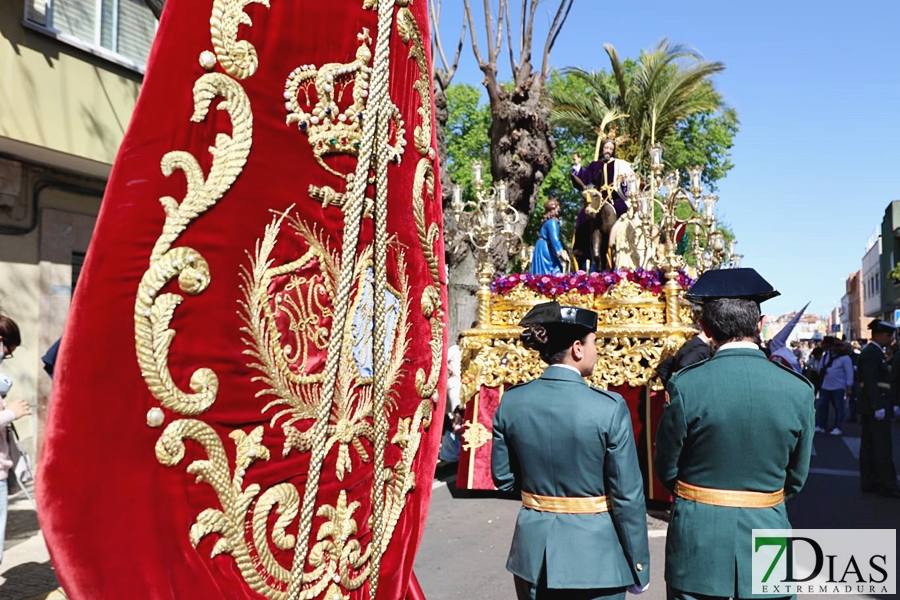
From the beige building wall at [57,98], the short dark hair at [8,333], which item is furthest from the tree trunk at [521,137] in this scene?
the short dark hair at [8,333]

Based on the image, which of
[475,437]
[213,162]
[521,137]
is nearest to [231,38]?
[213,162]

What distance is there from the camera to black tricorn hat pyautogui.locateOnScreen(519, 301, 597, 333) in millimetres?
3084

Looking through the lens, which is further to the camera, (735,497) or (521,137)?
(521,137)

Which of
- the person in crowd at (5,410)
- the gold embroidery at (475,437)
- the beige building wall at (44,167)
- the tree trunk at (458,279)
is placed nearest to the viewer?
the person in crowd at (5,410)

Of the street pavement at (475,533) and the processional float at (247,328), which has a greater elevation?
the processional float at (247,328)

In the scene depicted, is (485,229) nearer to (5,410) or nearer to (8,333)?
(8,333)

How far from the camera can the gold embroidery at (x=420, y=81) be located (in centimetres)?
142

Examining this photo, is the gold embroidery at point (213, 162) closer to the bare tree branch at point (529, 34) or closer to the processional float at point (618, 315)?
the processional float at point (618, 315)

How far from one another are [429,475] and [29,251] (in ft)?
28.7

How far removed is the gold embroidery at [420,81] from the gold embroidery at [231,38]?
1.29ft

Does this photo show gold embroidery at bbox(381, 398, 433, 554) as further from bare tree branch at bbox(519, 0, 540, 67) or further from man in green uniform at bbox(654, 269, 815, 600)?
bare tree branch at bbox(519, 0, 540, 67)

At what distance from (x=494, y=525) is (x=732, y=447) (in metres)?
4.60

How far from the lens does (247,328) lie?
1.11m

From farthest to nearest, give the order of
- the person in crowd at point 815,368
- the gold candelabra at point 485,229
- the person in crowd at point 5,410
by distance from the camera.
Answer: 1. the person in crowd at point 815,368
2. the gold candelabra at point 485,229
3. the person in crowd at point 5,410
